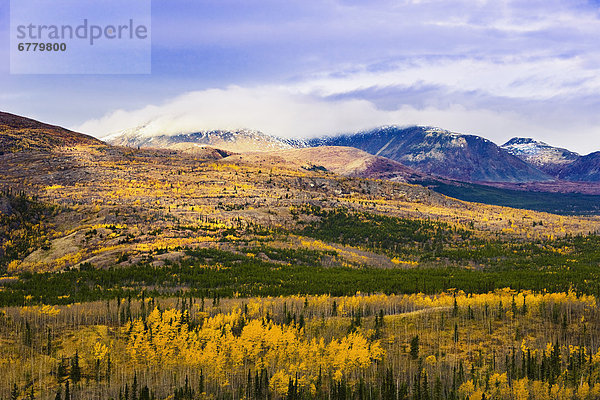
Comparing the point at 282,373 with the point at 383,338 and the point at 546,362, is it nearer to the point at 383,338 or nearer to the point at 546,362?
the point at 383,338

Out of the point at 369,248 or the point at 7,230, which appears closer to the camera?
the point at 7,230

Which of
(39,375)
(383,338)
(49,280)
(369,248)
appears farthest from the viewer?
(369,248)

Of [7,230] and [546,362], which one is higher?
[7,230]

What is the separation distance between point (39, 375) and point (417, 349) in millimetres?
48472

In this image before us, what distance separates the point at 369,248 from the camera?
197250 mm

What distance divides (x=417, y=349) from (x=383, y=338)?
7.79 m

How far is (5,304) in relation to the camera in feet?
295

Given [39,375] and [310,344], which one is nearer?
[39,375]

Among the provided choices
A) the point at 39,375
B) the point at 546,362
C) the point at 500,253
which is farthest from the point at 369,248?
the point at 39,375

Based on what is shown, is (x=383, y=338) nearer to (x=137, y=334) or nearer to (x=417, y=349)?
(x=417, y=349)

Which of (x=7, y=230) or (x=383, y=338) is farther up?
(x=7, y=230)

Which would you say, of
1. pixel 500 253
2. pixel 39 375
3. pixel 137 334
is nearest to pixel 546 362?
pixel 137 334

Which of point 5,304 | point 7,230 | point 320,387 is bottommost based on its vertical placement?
point 320,387

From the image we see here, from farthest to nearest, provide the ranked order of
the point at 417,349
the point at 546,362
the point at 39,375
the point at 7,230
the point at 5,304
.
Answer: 1. the point at 7,230
2. the point at 5,304
3. the point at 417,349
4. the point at 546,362
5. the point at 39,375
